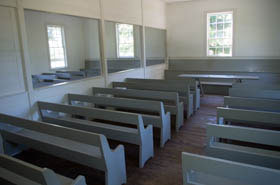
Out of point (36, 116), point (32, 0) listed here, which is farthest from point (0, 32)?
point (36, 116)

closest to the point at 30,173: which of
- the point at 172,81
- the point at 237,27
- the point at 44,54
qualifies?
the point at 44,54

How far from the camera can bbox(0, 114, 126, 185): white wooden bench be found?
1909 mm

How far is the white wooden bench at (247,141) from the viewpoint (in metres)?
1.80

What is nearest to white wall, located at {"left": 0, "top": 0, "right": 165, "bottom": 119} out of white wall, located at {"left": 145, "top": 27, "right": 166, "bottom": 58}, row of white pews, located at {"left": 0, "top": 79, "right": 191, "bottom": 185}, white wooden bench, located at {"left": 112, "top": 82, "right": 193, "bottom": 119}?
row of white pews, located at {"left": 0, "top": 79, "right": 191, "bottom": 185}

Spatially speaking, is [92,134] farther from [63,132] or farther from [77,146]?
[77,146]

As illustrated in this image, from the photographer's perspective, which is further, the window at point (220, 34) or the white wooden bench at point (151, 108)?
the window at point (220, 34)

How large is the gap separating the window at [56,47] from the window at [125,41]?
2225mm

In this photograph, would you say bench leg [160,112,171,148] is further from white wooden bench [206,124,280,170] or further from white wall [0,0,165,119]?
white wall [0,0,165,119]

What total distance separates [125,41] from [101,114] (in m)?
4.00

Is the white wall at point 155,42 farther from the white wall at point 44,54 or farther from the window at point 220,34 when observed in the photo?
the window at point 220,34

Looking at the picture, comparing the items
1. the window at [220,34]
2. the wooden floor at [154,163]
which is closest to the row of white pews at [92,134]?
the wooden floor at [154,163]

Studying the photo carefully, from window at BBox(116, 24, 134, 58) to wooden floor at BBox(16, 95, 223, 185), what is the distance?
124 inches

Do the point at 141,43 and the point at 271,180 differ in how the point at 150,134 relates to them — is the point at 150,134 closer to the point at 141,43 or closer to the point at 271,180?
the point at 271,180

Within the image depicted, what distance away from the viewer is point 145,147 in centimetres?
261
